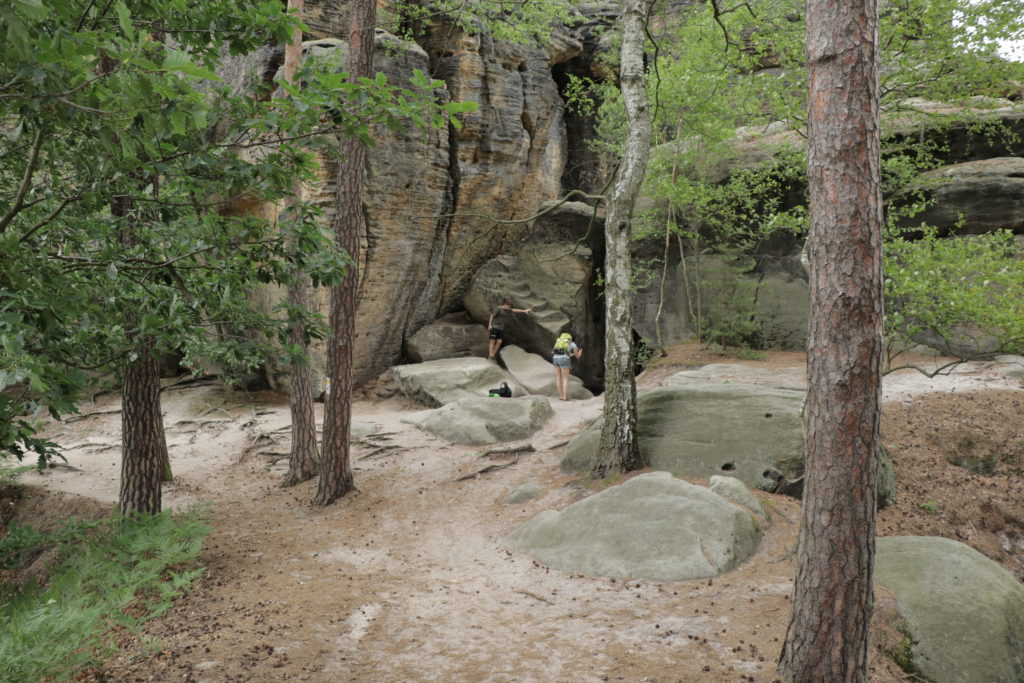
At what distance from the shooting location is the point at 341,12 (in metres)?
15.3

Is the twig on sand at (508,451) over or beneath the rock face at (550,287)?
beneath

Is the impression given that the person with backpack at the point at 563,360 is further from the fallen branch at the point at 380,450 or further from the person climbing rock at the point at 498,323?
the fallen branch at the point at 380,450

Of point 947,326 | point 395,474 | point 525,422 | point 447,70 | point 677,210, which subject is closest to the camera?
point 947,326

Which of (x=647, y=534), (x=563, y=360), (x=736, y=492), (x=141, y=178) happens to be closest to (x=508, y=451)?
(x=736, y=492)

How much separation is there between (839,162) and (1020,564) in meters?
6.86

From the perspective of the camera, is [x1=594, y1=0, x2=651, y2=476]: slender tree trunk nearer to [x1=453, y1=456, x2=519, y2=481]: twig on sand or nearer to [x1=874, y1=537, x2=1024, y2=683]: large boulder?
[x1=453, y1=456, x2=519, y2=481]: twig on sand

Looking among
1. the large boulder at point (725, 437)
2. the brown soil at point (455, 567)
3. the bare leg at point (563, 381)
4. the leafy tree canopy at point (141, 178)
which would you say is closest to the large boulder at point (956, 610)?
the brown soil at point (455, 567)

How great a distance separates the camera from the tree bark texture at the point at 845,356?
12.3 ft

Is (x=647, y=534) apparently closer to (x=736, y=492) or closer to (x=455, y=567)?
(x=736, y=492)

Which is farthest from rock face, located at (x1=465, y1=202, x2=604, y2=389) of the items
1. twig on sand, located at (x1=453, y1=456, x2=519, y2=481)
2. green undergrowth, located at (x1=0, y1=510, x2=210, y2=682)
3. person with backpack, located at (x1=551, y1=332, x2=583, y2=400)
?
green undergrowth, located at (x1=0, y1=510, x2=210, y2=682)

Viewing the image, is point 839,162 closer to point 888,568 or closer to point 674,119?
point 888,568

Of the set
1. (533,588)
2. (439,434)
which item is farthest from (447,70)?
(533,588)

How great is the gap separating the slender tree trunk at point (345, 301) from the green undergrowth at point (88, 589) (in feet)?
6.03

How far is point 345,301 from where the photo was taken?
9.02 m
